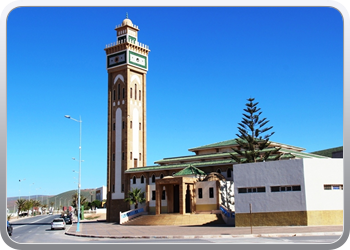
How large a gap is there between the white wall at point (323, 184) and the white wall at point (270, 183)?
39 centimetres

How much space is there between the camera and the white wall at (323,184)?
84.6 feet

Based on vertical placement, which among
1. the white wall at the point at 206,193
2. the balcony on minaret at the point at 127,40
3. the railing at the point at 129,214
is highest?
the balcony on minaret at the point at 127,40

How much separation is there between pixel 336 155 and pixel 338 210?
35.8 meters

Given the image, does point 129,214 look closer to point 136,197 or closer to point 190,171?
point 136,197

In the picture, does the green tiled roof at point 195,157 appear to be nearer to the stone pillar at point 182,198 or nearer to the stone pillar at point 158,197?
the stone pillar at point 182,198

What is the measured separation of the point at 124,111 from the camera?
54.3m

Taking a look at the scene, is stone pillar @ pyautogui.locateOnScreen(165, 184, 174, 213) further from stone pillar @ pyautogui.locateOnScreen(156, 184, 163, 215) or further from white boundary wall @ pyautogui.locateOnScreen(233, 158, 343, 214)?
white boundary wall @ pyautogui.locateOnScreen(233, 158, 343, 214)

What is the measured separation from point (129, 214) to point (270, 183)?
896 inches

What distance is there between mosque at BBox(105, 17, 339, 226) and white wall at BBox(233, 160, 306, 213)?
39.5 ft

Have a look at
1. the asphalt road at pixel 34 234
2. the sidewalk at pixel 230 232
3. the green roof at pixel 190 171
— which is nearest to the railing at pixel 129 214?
the green roof at pixel 190 171

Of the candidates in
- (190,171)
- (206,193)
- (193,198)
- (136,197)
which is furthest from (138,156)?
(206,193)

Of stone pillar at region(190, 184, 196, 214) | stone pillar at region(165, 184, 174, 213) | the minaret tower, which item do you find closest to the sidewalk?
stone pillar at region(190, 184, 196, 214)

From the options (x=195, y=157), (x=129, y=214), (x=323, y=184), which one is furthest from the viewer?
(x=195, y=157)
